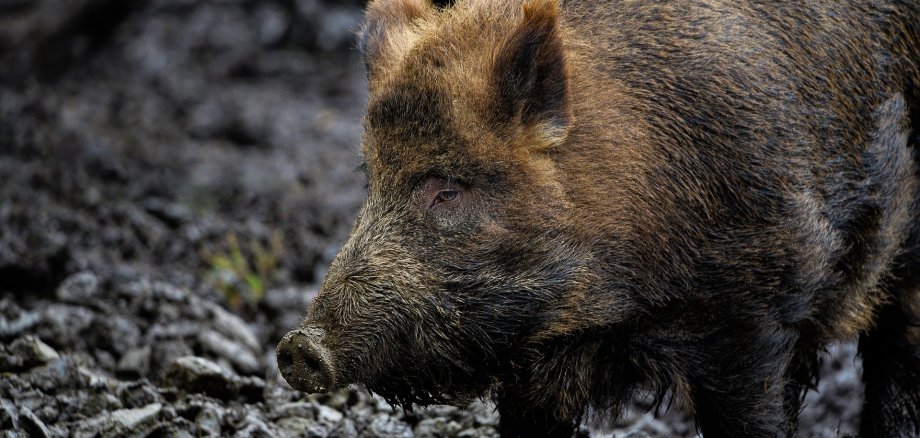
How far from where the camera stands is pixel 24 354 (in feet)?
16.8

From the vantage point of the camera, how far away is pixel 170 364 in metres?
5.34

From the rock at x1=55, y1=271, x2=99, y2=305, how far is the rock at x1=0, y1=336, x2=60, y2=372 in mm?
1168

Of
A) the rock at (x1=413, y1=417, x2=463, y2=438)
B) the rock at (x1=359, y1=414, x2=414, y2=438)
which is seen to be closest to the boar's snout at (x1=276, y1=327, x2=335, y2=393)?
the rock at (x1=359, y1=414, x2=414, y2=438)

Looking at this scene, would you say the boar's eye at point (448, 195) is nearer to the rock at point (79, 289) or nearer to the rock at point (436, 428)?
the rock at point (436, 428)

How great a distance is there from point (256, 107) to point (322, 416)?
5451mm

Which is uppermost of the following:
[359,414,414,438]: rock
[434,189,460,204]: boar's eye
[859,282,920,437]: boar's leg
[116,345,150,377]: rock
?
[116,345,150,377]: rock

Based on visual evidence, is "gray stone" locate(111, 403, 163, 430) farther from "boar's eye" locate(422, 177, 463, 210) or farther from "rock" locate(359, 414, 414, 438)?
"boar's eye" locate(422, 177, 463, 210)

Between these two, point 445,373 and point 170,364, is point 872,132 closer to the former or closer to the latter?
point 445,373

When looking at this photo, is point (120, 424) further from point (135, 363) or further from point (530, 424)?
point (530, 424)

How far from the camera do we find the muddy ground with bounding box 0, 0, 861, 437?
5230 mm

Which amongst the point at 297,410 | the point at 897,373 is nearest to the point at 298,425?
the point at 297,410

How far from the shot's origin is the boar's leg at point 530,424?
4645 mm

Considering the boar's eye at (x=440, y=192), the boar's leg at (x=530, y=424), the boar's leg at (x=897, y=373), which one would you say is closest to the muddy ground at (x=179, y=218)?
the boar's leg at (x=530, y=424)

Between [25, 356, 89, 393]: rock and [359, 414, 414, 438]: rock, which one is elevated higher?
[25, 356, 89, 393]: rock
